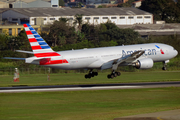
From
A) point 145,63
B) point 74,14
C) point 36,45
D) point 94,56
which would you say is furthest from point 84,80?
point 74,14

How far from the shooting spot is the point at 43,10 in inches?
6353

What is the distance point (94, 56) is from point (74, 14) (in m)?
106

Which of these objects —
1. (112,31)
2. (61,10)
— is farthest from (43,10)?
(112,31)

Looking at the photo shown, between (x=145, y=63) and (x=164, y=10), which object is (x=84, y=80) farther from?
(x=164, y=10)

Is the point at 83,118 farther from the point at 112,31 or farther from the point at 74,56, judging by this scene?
the point at 112,31

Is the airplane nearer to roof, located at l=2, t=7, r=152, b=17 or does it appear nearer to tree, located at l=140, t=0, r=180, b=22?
roof, located at l=2, t=7, r=152, b=17

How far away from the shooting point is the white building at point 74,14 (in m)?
151

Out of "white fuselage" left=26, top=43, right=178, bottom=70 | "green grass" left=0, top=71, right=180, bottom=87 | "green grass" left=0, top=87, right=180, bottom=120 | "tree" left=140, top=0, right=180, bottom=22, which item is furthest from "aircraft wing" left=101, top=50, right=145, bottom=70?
"tree" left=140, top=0, right=180, bottom=22

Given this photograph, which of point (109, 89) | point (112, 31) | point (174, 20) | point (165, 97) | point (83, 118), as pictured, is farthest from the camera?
point (174, 20)

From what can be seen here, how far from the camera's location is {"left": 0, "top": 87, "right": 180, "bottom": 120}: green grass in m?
35.5

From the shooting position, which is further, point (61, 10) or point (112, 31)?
point (61, 10)

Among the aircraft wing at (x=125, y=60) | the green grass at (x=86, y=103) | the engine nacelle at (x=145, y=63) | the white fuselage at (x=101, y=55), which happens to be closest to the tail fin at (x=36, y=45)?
the white fuselage at (x=101, y=55)

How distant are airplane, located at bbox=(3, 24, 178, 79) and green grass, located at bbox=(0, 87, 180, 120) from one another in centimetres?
496

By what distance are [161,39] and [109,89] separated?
7042cm
